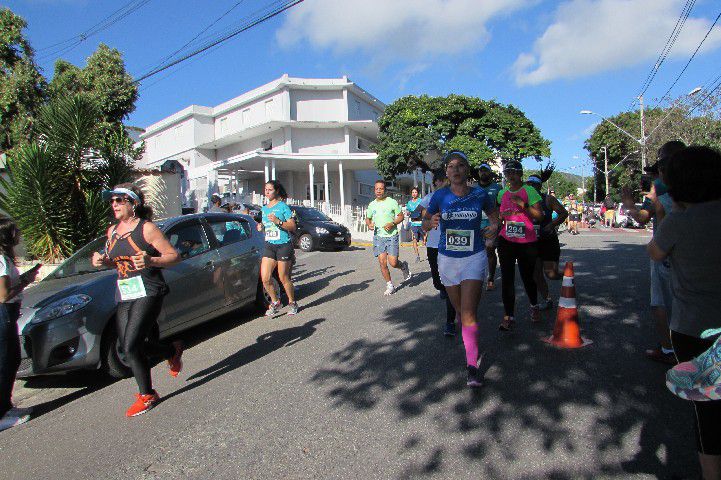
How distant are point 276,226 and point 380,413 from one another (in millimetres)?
3741

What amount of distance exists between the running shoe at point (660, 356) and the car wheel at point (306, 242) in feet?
42.8

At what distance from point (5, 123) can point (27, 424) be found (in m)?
13.5

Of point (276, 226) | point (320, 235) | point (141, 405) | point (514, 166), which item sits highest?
point (514, 166)

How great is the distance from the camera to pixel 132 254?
385cm

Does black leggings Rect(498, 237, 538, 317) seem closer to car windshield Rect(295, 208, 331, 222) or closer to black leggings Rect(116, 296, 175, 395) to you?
black leggings Rect(116, 296, 175, 395)

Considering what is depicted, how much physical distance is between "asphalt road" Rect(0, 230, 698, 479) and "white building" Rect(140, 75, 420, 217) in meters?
22.4

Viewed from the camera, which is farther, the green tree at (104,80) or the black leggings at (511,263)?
the green tree at (104,80)

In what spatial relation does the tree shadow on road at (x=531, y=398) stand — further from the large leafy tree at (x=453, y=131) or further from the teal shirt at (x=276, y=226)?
the large leafy tree at (x=453, y=131)

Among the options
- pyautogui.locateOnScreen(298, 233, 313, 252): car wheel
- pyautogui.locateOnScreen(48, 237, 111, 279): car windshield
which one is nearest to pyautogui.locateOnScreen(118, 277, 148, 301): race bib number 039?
pyautogui.locateOnScreen(48, 237, 111, 279): car windshield

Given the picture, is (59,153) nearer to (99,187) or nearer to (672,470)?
(99,187)

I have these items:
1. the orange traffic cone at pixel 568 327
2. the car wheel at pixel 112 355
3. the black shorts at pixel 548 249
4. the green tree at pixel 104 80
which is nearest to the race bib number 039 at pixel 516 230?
the orange traffic cone at pixel 568 327

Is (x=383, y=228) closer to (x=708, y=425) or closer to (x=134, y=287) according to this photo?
(x=134, y=287)

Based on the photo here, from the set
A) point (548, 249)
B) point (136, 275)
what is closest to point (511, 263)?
point (548, 249)

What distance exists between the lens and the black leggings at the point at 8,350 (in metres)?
3.97
